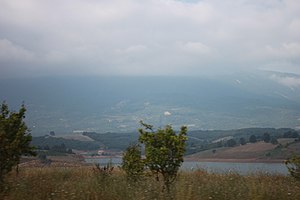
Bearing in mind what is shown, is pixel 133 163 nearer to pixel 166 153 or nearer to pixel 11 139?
pixel 166 153

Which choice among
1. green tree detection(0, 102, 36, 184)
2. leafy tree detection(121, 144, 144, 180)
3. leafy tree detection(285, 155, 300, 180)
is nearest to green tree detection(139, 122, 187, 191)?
leafy tree detection(121, 144, 144, 180)

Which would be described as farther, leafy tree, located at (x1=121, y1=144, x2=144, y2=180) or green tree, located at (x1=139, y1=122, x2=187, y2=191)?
leafy tree, located at (x1=121, y1=144, x2=144, y2=180)

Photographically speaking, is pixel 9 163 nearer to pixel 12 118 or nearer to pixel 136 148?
pixel 12 118

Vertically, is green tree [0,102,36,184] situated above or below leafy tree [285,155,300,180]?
above

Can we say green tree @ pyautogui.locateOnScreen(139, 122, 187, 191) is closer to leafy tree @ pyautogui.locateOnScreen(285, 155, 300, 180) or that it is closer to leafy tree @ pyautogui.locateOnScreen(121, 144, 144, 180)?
leafy tree @ pyautogui.locateOnScreen(121, 144, 144, 180)

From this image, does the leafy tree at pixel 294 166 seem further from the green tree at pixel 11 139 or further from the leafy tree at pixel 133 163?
the green tree at pixel 11 139

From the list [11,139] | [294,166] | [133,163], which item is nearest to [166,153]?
[11,139]

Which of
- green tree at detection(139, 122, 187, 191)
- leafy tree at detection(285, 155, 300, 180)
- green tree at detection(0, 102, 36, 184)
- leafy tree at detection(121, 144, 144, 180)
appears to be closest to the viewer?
green tree at detection(139, 122, 187, 191)
